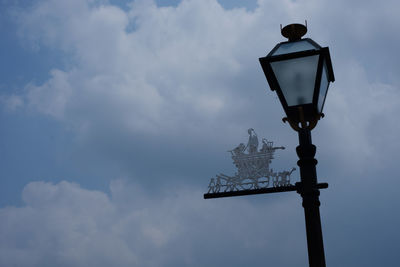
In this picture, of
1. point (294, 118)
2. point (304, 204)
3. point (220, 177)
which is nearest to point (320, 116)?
point (294, 118)

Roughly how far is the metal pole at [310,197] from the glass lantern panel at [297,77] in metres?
0.38

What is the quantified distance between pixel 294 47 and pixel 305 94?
451mm

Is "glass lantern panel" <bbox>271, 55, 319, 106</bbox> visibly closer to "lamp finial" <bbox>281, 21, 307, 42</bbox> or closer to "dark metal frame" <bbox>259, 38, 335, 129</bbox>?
"dark metal frame" <bbox>259, 38, 335, 129</bbox>

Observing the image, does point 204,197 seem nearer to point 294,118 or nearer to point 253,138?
point 253,138

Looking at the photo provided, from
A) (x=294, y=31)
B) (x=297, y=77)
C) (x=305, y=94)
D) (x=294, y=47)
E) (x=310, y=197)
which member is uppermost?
(x=294, y=31)

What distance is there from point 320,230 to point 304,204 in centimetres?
26

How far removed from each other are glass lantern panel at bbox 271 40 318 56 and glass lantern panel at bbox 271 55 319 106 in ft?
0.35

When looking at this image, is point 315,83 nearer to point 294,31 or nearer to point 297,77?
point 297,77

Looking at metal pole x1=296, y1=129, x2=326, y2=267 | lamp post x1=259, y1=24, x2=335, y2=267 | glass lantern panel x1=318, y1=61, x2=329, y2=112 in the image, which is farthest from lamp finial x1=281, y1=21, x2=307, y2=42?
metal pole x1=296, y1=129, x2=326, y2=267

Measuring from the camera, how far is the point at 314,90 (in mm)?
3891

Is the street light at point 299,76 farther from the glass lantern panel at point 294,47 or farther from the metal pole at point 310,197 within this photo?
the metal pole at point 310,197

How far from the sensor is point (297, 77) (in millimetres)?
3922

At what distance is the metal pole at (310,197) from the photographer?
380 cm

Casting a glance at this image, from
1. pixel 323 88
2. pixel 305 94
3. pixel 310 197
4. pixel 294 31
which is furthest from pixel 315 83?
pixel 310 197
